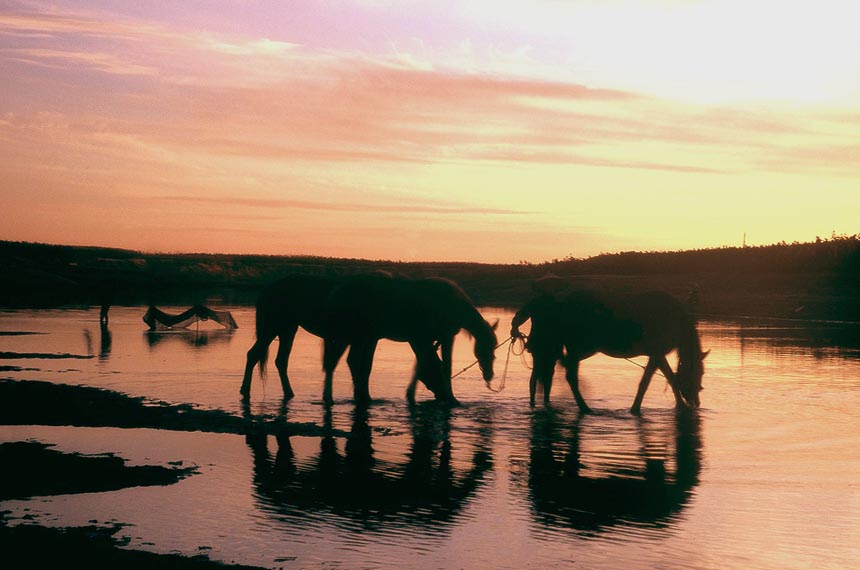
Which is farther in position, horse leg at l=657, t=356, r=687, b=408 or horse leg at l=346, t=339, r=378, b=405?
horse leg at l=346, t=339, r=378, b=405

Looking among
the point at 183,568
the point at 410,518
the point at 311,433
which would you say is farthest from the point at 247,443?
the point at 183,568

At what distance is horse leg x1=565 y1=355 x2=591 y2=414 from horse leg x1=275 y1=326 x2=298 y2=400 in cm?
415

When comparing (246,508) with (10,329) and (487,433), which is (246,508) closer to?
(487,433)

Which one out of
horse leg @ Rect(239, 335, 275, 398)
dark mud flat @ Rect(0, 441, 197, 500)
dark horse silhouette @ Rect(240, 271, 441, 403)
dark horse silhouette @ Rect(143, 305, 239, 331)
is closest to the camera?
dark mud flat @ Rect(0, 441, 197, 500)

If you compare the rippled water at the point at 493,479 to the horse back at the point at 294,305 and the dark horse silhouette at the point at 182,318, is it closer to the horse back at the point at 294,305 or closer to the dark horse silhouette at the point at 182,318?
the horse back at the point at 294,305

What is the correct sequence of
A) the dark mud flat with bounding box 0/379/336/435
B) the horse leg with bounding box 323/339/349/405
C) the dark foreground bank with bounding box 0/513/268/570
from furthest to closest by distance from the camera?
the horse leg with bounding box 323/339/349/405 < the dark mud flat with bounding box 0/379/336/435 < the dark foreground bank with bounding box 0/513/268/570

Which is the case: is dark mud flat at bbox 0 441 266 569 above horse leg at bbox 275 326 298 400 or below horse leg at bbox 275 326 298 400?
below

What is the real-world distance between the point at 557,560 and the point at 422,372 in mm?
8171

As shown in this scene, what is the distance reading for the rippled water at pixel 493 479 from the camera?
713 cm

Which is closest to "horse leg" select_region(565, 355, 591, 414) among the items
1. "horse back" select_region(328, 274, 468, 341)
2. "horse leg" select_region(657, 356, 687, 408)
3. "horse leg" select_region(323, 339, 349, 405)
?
"horse leg" select_region(657, 356, 687, 408)

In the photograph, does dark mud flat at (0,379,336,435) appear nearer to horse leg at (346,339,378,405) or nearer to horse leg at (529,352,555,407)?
horse leg at (346,339,378,405)

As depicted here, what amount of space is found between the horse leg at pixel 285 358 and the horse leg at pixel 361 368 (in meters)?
1.11

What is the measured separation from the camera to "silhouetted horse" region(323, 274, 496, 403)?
49.2 feet

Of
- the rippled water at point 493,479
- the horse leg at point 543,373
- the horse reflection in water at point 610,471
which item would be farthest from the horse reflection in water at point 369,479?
the horse leg at point 543,373
